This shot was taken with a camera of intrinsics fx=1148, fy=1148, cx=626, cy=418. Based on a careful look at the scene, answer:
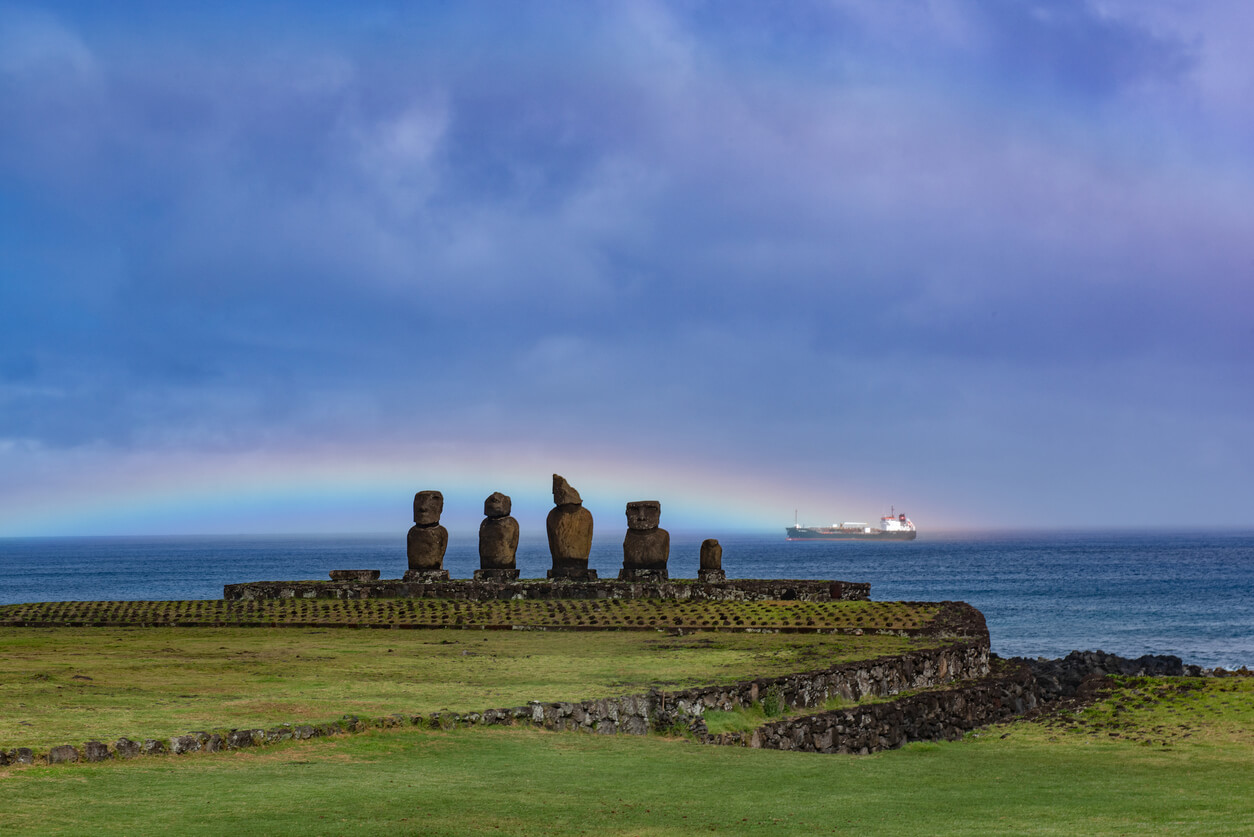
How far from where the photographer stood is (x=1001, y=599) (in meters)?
81.8

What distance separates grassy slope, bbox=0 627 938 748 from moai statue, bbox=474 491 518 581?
9.48 metres

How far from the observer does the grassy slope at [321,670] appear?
50.3ft

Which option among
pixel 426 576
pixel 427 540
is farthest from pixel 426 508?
pixel 426 576

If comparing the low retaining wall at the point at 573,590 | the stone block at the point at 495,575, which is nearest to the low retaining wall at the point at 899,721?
the low retaining wall at the point at 573,590

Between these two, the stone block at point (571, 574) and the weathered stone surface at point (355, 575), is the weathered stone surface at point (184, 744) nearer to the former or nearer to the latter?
the stone block at point (571, 574)

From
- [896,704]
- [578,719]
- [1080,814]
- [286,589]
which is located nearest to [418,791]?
[578,719]

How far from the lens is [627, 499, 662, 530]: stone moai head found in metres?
38.6

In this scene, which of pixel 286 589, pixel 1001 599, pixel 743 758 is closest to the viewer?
pixel 743 758

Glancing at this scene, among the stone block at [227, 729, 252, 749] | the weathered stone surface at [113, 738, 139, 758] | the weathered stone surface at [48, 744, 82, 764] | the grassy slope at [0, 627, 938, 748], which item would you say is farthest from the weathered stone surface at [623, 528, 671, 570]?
the weathered stone surface at [48, 744, 82, 764]

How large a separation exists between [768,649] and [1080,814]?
12788 mm

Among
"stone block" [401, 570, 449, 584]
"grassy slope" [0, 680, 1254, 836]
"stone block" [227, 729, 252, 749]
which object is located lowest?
"grassy slope" [0, 680, 1254, 836]

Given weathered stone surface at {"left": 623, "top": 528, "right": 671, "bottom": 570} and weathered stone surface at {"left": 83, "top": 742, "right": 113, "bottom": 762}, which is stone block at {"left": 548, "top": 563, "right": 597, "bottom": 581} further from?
weathered stone surface at {"left": 83, "top": 742, "right": 113, "bottom": 762}

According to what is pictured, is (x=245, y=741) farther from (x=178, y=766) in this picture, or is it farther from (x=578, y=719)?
(x=578, y=719)

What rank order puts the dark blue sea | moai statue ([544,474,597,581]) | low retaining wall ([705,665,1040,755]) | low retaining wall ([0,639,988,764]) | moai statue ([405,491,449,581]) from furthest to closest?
the dark blue sea < moai statue ([405,491,449,581]) < moai statue ([544,474,597,581]) < low retaining wall ([705,665,1040,755]) < low retaining wall ([0,639,988,764])
